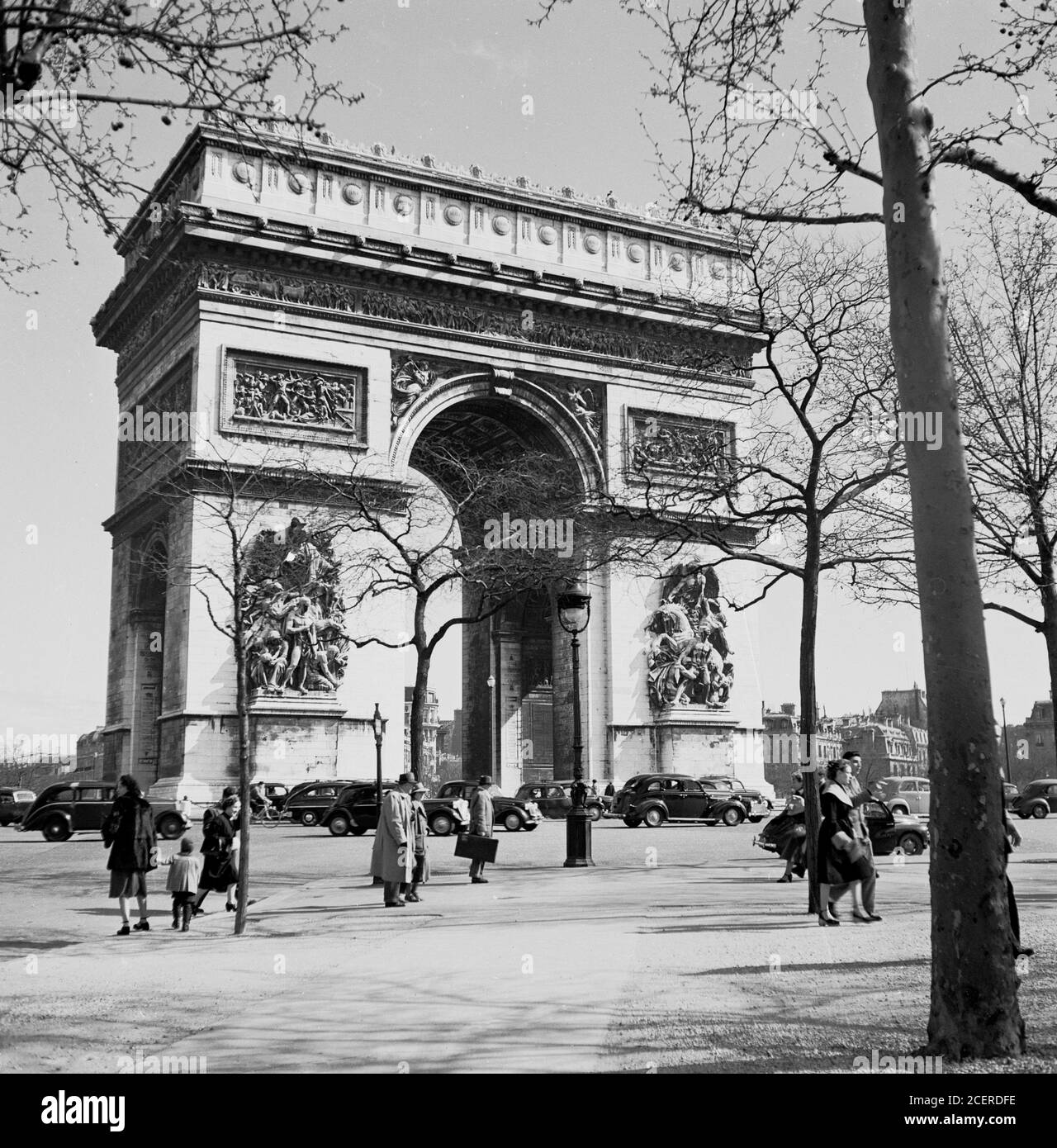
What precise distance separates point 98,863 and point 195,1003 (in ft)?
51.1

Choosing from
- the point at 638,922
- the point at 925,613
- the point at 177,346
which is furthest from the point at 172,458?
the point at 925,613

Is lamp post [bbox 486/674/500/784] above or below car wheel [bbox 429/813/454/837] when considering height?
above

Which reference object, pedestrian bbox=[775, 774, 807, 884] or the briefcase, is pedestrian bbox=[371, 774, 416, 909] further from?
pedestrian bbox=[775, 774, 807, 884]

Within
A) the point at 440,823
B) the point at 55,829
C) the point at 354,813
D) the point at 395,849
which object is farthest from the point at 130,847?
the point at 55,829

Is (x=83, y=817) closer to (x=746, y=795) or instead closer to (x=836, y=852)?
(x=746, y=795)

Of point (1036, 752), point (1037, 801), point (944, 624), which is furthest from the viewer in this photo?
point (1036, 752)

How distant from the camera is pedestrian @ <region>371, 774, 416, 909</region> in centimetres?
1642

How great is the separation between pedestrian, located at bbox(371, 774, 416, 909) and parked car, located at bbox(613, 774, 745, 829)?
1942cm

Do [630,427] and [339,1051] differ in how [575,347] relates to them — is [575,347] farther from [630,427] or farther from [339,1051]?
[339,1051]

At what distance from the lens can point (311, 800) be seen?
108ft

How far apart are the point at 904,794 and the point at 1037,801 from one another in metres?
9.08

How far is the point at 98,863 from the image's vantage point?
2364cm

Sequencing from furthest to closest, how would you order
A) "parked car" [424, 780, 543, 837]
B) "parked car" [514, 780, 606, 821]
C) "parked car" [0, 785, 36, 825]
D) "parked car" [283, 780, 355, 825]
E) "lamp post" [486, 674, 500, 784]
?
"lamp post" [486, 674, 500, 784]
"parked car" [0, 785, 36, 825]
"parked car" [514, 780, 606, 821]
"parked car" [283, 780, 355, 825]
"parked car" [424, 780, 543, 837]

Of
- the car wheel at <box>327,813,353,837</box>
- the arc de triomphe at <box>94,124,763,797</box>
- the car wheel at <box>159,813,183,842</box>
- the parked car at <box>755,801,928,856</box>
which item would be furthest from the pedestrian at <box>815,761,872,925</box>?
the arc de triomphe at <box>94,124,763,797</box>
